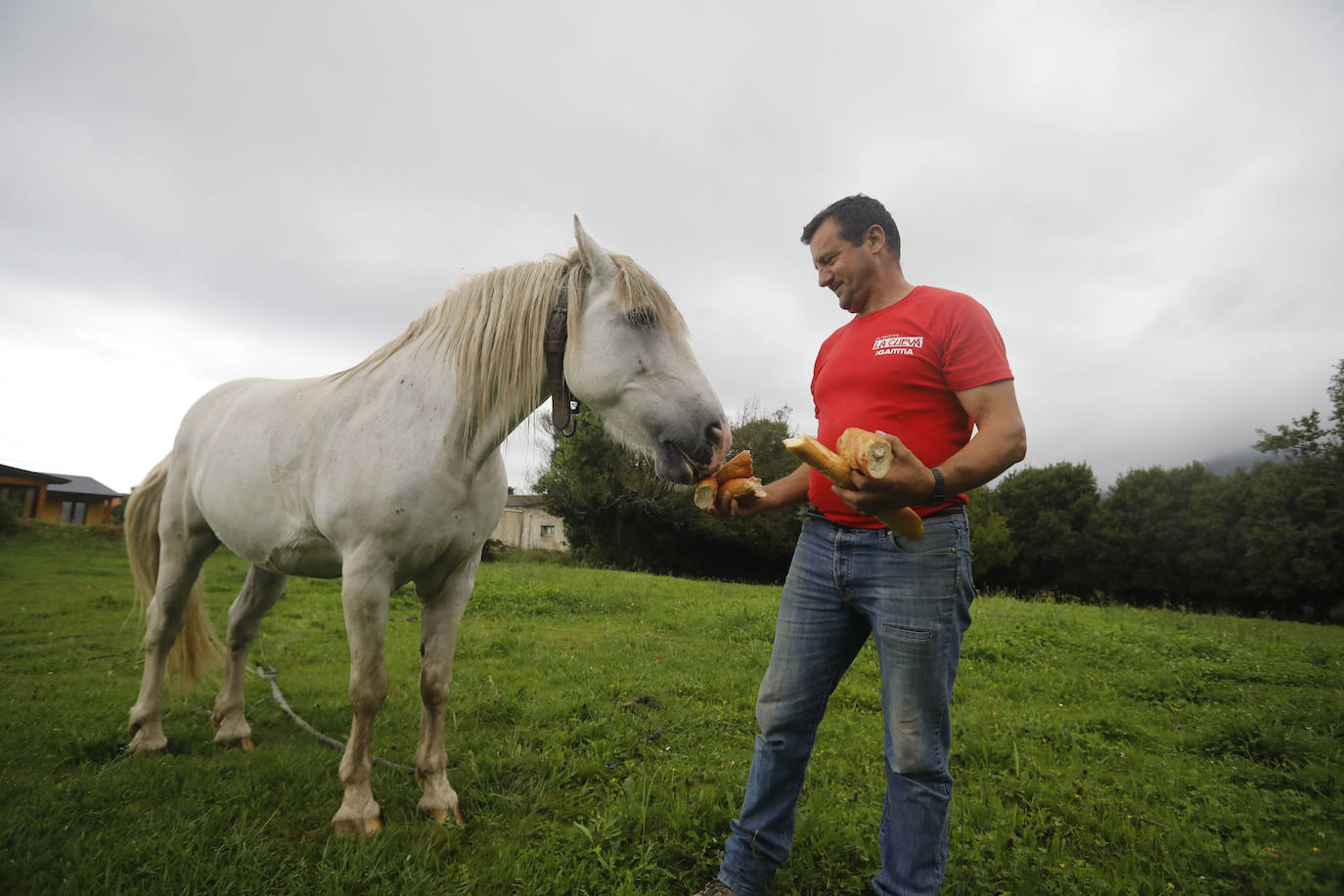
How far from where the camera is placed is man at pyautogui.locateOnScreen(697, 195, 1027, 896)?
185cm

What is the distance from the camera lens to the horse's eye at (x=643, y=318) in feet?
8.42

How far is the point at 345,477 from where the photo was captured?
286cm

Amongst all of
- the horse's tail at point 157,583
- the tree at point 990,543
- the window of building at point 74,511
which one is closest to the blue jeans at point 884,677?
the horse's tail at point 157,583

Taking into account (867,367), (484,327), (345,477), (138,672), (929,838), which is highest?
(484,327)

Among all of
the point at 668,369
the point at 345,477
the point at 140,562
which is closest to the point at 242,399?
the point at 345,477

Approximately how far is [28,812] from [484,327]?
9.45 feet

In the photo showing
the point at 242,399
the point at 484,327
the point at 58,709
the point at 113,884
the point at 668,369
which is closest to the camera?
the point at 113,884

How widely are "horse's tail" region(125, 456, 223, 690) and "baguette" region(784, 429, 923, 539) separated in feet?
14.8

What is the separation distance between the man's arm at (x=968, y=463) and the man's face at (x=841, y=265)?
0.62 m

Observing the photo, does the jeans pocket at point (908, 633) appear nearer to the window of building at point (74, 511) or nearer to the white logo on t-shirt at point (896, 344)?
the white logo on t-shirt at point (896, 344)

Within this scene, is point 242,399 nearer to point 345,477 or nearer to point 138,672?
point 345,477

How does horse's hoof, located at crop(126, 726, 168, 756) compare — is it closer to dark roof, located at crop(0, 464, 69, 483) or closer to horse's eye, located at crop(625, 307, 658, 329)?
horse's eye, located at crop(625, 307, 658, 329)

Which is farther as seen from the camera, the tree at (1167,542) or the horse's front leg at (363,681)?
the tree at (1167,542)

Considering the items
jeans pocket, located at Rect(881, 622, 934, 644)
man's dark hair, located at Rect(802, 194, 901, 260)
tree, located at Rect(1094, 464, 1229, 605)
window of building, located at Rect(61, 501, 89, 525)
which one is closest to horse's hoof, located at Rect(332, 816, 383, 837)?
jeans pocket, located at Rect(881, 622, 934, 644)
